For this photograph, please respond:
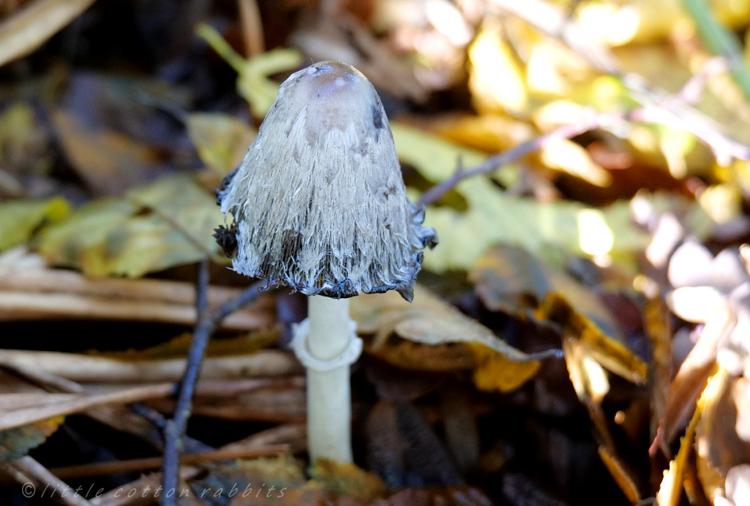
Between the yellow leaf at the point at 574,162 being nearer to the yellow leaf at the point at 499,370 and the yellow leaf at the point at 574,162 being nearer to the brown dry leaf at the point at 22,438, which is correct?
the yellow leaf at the point at 499,370

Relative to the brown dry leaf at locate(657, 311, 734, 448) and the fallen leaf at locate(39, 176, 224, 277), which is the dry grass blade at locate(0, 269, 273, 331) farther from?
the brown dry leaf at locate(657, 311, 734, 448)

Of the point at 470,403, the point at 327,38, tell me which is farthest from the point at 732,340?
the point at 327,38

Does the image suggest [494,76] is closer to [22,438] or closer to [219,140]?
[219,140]

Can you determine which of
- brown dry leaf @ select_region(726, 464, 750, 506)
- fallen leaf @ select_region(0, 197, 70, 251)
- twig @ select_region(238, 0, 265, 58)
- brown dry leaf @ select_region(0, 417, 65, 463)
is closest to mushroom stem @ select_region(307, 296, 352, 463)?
brown dry leaf @ select_region(0, 417, 65, 463)

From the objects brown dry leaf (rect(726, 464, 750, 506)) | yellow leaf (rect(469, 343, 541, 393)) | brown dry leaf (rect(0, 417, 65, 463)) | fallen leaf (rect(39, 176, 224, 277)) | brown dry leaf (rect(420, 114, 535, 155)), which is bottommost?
brown dry leaf (rect(726, 464, 750, 506))

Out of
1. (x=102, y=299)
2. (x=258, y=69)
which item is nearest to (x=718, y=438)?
(x=102, y=299)
